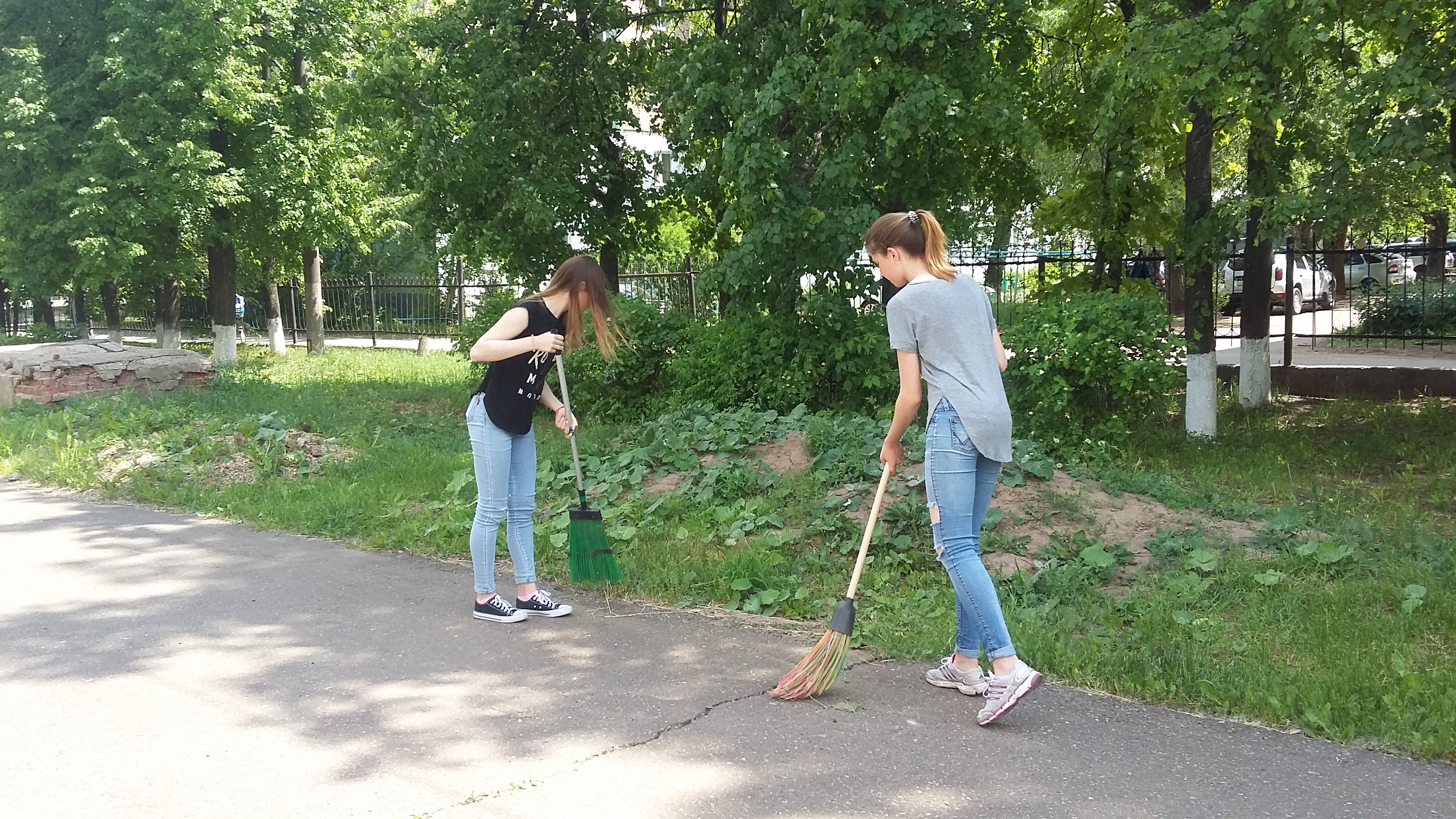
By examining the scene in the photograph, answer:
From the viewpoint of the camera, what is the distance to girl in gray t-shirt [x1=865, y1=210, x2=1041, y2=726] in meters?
3.92

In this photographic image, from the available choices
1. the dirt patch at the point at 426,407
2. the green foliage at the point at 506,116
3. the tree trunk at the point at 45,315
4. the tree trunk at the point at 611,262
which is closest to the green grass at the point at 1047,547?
the dirt patch at the point at 426,407

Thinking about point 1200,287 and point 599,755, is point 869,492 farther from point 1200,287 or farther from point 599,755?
point 1200,287

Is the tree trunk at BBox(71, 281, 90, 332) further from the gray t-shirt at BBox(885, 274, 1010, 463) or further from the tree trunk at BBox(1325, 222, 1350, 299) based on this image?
the gray t-shirt at BBox(885, 274, 1010, 463)

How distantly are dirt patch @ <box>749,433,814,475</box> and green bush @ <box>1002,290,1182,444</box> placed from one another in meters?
1.81

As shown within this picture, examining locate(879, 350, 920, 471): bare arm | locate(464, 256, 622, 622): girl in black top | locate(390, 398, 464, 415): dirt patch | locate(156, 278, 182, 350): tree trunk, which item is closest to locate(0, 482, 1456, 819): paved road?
locate(464, 256, 622, 622): girl in black top

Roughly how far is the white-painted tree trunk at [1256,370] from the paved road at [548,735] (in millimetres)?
8027

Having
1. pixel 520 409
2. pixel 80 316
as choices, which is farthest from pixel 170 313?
pixel 520 409

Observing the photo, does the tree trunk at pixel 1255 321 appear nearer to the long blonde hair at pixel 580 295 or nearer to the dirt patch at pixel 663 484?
the dirt patch at pixel 663 484

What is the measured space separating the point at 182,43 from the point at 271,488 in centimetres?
1069

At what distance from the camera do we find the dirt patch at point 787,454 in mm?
7234

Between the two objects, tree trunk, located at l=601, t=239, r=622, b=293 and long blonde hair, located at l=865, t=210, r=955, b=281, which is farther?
tree trunk, located at l=601, t=239, r=622, b=293

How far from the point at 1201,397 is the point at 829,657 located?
685 cm

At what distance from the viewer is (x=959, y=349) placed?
3938 mm

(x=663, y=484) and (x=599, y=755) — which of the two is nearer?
(x=599, y=755)
